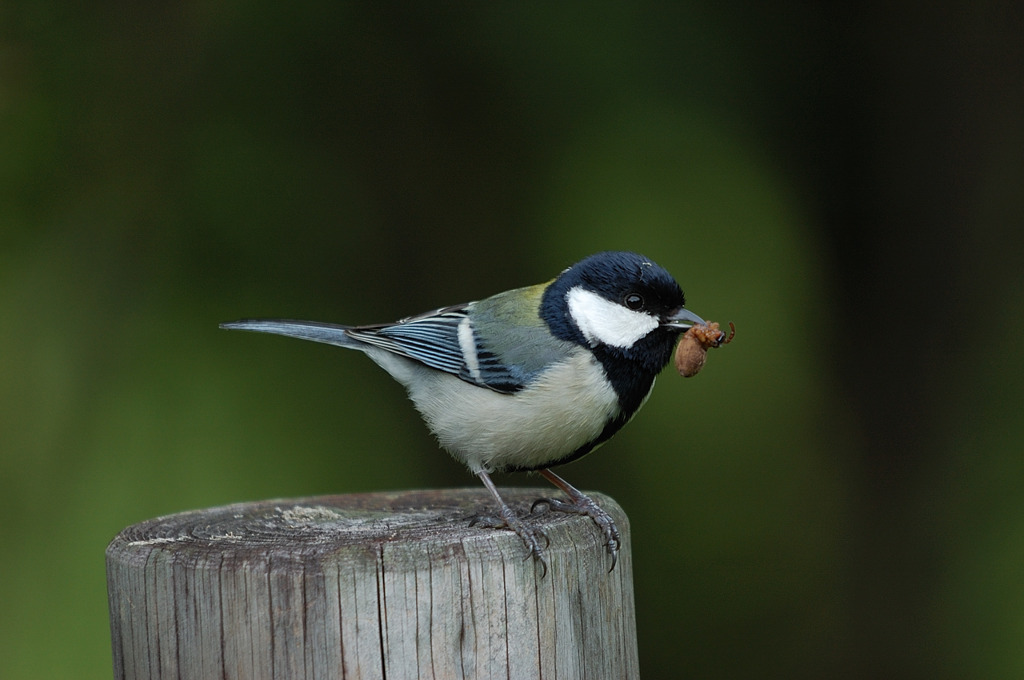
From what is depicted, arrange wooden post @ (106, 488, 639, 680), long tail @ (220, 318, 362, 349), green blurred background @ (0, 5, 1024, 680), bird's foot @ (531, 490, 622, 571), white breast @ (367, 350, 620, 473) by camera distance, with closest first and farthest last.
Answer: wooden post @ (106, 488, 639, 680)
bird's foot @ (531, 490, 622, 571)
white breast @ (367, 350, 620, 473)
long tail @ (220, 318, 362, 349)
green blurred background @ (0, 5, 1024, 680)

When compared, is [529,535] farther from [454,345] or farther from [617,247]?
[617,247]

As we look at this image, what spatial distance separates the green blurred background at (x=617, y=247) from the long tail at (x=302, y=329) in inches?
33.9

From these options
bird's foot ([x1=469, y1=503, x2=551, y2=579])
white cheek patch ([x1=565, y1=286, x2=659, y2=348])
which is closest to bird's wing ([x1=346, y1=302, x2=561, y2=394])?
white cheek patch ([x1=565, y1=286, x2=659, y2=348])

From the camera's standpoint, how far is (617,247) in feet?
12.5

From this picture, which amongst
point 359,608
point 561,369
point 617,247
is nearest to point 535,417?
point 561,369

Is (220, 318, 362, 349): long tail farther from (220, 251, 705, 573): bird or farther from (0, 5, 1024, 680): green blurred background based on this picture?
(0, 5, 1024, 680): green blurred background

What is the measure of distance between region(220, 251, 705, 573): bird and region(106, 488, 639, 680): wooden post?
0.45 meters

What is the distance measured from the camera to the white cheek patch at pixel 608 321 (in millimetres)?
2354

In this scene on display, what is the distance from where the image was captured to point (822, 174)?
156 inches

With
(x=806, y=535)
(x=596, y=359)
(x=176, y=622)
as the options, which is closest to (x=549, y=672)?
(x=176, y=622)

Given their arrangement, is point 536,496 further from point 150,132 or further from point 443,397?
point 150,132

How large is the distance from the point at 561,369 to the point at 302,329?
0.84 meters

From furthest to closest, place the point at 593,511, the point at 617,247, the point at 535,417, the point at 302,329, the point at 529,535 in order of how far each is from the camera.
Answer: the point at 617,247
the point at 302,329
the point at 535,417
the point at 593,511
the point at 529,535

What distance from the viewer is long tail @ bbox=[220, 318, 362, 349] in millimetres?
2752
